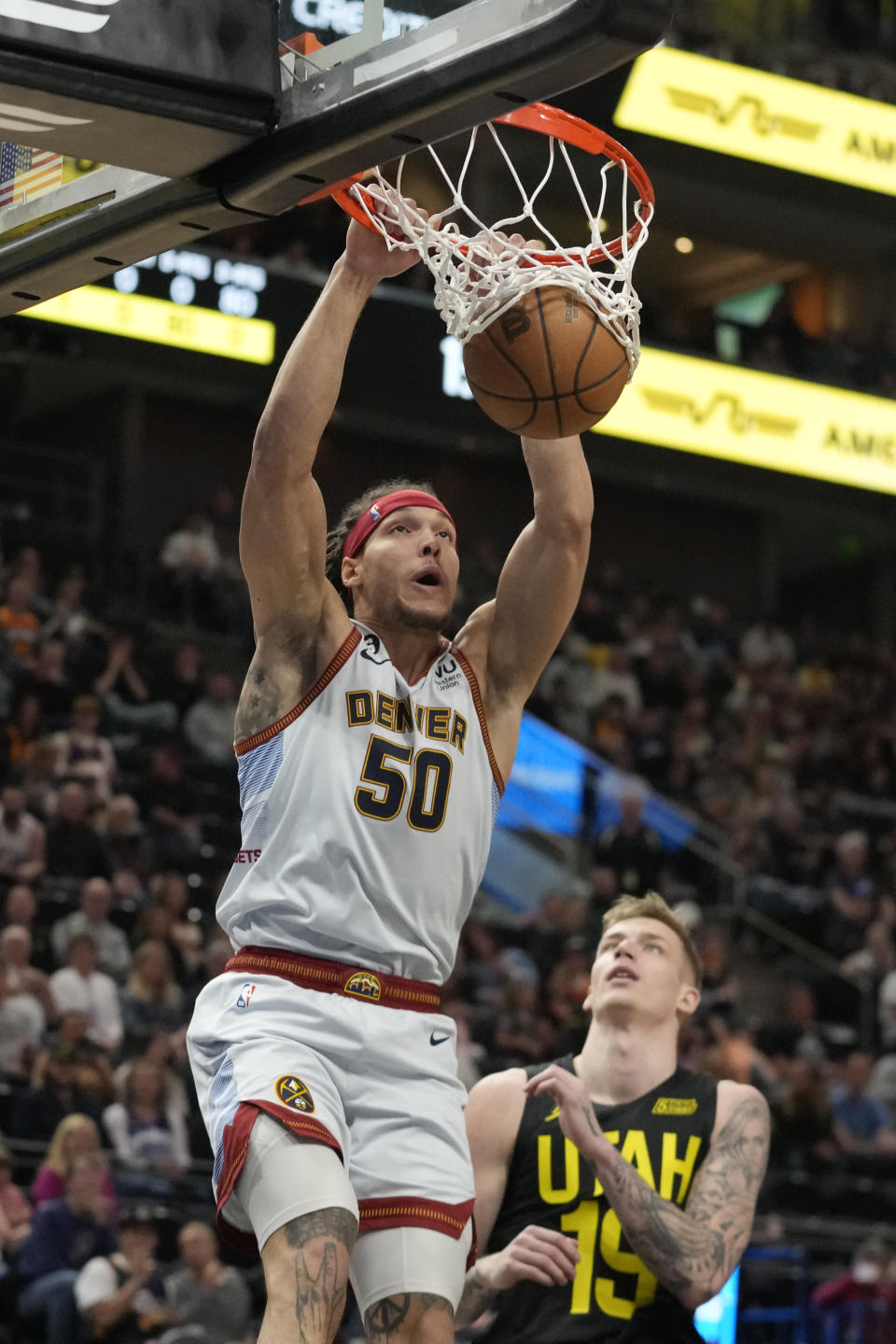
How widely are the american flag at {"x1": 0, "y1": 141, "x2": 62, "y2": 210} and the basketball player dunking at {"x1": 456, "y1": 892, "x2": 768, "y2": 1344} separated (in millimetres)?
2153

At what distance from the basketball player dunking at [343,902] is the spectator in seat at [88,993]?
555 cm

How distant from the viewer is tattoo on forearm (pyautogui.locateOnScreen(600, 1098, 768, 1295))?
14.4 feet

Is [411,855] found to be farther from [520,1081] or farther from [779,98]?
[779,98]

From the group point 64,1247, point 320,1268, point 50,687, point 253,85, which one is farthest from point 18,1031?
point 253,85

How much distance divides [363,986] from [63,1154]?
4.17m

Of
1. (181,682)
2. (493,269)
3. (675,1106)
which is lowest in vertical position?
→ (675,1106)

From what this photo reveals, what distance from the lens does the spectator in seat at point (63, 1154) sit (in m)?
7.41

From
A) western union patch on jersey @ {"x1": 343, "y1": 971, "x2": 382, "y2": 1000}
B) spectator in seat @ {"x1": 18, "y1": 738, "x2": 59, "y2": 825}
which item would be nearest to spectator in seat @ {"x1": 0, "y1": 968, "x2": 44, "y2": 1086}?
spectator in seat @ {"x1": 18, "y1": 738, "x2": 59, "y2": 825}

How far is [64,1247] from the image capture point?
7.28 metres

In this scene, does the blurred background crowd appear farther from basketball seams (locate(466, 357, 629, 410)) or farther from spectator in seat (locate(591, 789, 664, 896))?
basketball seams (locate(466, 357, 629, 410))

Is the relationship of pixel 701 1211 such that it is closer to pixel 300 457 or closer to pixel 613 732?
pixel 300 457

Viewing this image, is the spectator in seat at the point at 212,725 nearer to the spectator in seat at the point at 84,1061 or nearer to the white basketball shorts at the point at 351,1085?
the spectator in seat at the point at 84,1061

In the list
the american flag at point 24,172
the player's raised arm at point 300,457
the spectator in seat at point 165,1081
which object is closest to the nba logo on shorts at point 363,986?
the player's raised arm at point 300,457

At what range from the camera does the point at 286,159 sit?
3.02 meters
